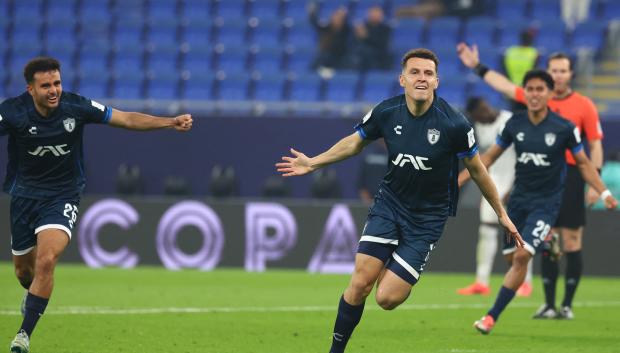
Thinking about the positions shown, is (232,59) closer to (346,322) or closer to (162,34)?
(162,34)

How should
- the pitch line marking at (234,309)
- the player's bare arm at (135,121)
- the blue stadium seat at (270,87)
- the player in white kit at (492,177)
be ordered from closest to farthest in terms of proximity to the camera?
the player's bare arm at (135,121) → the pitch line marking at (234,309) → the player in white kit at (492,177) → the blue stadium seat at (270,87)

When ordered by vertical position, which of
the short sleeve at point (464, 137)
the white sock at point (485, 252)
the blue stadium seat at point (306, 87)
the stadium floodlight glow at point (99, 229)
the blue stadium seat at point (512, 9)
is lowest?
the stadium floodlight glow at point (99, 229)

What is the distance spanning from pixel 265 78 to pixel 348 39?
1.78 metres

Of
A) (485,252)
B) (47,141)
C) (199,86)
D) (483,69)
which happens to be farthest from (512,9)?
(47,141)

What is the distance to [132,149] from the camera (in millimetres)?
20234

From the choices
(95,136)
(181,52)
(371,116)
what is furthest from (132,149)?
(371,116)

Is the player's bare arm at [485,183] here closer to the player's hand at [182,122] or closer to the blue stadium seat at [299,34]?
the player's hand at [182,122]

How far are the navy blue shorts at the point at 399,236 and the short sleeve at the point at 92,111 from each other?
2.31 metres

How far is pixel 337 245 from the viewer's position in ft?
58.7

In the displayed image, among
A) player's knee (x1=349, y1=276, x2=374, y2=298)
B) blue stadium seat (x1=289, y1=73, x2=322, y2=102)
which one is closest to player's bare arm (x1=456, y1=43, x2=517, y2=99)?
player's knee (x1=349, y1=276, x2=374, y2=298)

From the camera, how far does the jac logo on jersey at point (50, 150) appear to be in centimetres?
931

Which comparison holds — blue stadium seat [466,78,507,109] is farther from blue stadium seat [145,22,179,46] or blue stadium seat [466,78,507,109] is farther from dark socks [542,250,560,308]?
dark socks [542,250,560,308]

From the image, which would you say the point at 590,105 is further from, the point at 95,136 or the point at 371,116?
the point at 95,136

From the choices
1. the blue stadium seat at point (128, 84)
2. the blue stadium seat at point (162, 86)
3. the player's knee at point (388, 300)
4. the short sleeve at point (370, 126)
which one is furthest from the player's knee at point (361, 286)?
the blue stadium seat at point (128, 84)
